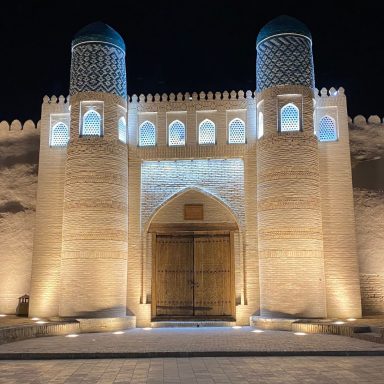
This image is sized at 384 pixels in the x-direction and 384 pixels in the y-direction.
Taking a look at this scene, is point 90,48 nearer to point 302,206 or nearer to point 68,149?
point 68,149

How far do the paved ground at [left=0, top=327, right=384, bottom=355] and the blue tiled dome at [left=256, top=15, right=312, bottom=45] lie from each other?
533cm

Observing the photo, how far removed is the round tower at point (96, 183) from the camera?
9.45 metres

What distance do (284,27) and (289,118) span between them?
5.51 feet

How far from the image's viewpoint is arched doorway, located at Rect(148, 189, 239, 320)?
33.6 feet

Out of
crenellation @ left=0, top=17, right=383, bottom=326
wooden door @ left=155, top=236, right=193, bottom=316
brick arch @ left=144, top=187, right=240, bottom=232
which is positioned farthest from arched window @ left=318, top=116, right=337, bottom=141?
wooden door @ left=155, top=236, right=193, bottom=316

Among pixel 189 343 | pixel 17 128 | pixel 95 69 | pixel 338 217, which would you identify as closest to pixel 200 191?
pixel 338 217

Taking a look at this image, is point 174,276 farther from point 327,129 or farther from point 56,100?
point 56,100

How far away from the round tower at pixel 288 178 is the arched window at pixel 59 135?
12.3 feet

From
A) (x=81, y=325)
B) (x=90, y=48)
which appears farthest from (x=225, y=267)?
(x=90, y=48)

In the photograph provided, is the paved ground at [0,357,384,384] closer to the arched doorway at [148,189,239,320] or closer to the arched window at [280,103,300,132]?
the arched doorway at [148,189,239,320]

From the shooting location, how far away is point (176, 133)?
34.7 feet

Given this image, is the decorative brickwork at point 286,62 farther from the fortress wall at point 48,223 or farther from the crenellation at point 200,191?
the fortress wall at point 48,223

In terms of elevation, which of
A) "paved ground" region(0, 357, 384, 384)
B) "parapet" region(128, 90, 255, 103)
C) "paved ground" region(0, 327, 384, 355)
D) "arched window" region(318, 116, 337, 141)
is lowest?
"paved ground" region(0, 357, 384, 384)

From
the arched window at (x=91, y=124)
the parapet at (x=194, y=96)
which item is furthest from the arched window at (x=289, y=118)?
the arched window at (x=91, y=124)
